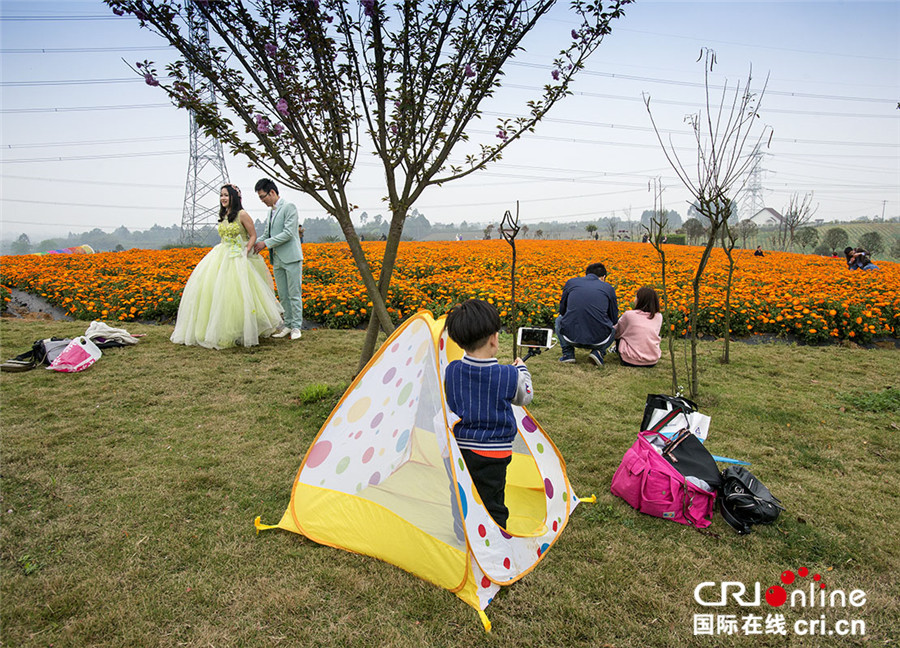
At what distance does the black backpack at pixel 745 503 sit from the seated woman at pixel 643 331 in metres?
2.98

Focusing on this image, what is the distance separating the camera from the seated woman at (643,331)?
5.87m

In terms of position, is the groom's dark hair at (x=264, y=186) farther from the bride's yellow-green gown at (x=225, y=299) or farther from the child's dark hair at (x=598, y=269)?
the child's dark hair at (x=598, y=269)

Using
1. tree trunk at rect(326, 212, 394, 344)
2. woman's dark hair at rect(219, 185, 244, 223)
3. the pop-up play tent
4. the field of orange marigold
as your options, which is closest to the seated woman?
the field of orange marigold

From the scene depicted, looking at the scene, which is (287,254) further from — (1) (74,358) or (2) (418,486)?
(2) (418,486)

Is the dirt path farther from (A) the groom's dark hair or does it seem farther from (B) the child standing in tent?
(B) the child standing in tent

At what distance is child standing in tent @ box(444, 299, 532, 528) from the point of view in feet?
8.05

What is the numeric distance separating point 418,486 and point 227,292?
15.4 ft

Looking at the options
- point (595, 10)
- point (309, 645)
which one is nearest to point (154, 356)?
point (309, 645)

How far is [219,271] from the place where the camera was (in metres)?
6.52

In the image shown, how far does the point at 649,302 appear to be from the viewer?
5836mm

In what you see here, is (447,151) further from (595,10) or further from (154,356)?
(154,356)

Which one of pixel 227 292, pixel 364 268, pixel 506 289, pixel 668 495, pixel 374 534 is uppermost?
pixel 364 268

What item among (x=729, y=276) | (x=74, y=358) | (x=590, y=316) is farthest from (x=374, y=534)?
(x=729, y=276)

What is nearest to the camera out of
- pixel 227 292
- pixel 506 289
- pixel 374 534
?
pixel 374 534
